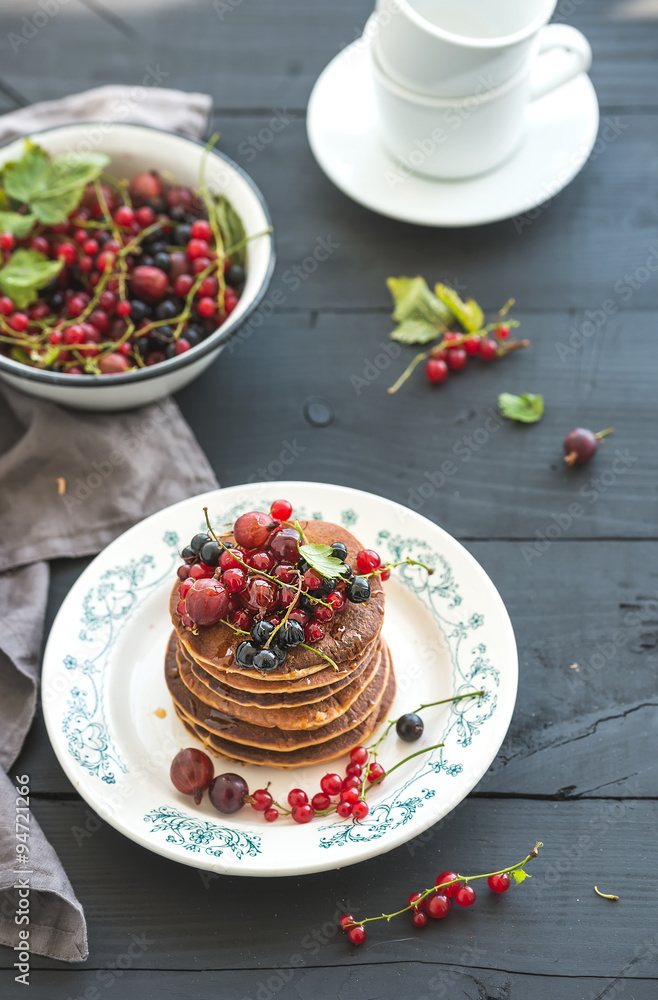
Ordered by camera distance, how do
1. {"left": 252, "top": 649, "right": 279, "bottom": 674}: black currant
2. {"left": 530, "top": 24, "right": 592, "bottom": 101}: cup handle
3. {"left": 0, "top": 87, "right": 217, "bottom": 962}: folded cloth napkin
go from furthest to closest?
{"left": 530, "top": 24, "right": 592, "bottom": 101}: cup handle < {"left": 0, "top": 87, "right": 217, "bottom": 962}: folded cloth napkin < {"left": 252, "top": 649, "right": 279, "bottom": 674}: black currant

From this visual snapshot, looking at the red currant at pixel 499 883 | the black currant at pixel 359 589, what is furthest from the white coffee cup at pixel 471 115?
the red currant at pixel 499 883

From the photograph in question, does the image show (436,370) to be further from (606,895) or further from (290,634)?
(606,895)

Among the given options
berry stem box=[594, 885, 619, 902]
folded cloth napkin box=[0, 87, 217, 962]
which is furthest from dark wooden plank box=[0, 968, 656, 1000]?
folded cloth napkin box=[0, 87, 217, 962]

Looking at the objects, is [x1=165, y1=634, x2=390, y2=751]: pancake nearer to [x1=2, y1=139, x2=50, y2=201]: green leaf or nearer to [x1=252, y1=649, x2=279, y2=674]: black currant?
[x1=252, y1=649, x2=279, y2=674]: black currant

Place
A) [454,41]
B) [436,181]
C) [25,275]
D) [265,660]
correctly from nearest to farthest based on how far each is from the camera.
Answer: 1. [265,660]
2. [454,41]
3. [25,275]
4. [436,181]

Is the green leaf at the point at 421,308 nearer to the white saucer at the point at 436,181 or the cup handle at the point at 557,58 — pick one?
the white saucer at the point at 436,181

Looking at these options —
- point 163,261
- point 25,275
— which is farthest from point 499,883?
point 25,275
